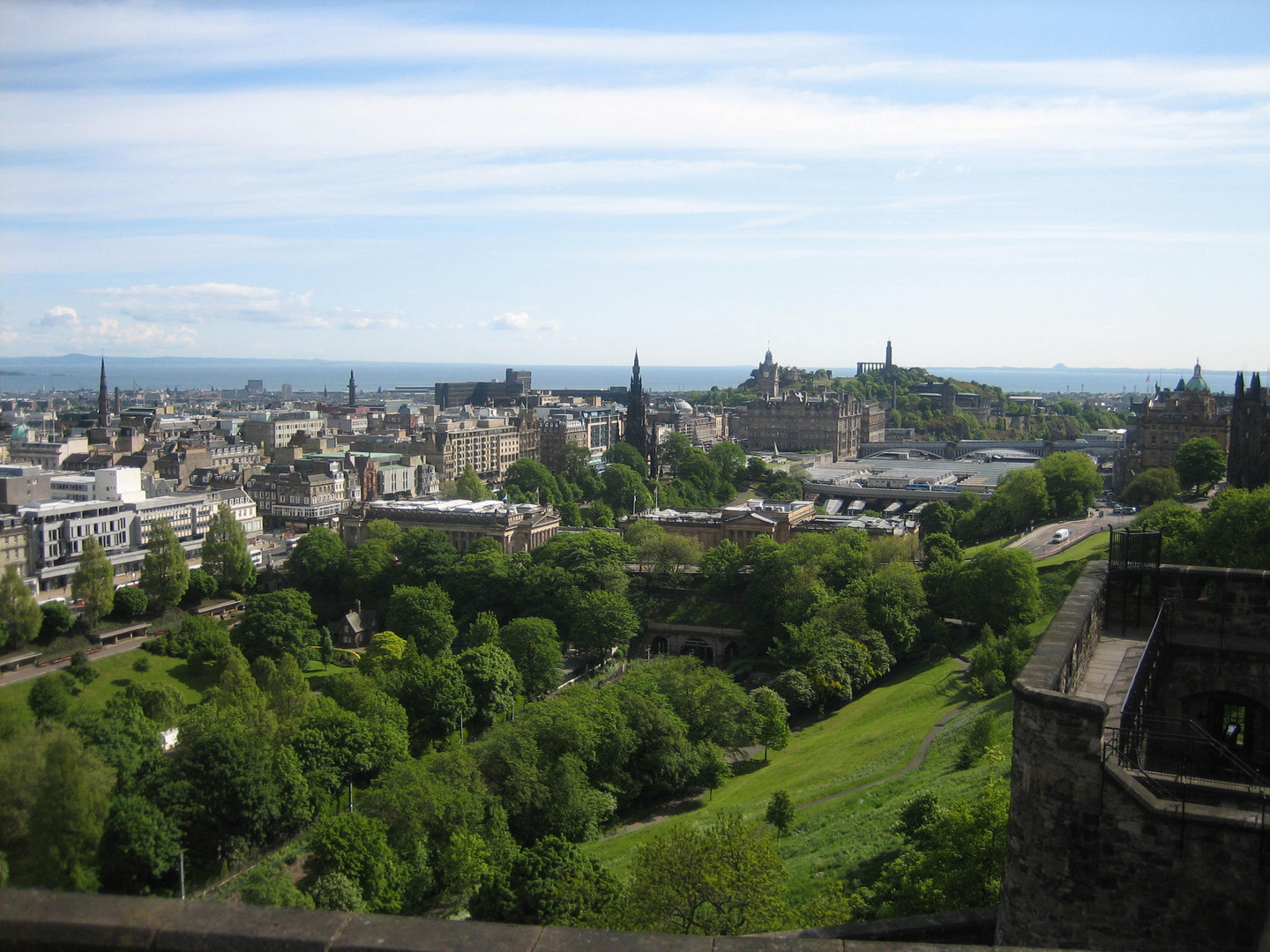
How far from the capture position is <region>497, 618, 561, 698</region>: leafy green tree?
48.5 metres

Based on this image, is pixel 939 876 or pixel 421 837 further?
pixel 421 837

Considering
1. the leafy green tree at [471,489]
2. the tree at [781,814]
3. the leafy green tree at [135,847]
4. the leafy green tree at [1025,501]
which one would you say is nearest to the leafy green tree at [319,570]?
the leafy green tree at [471,489]

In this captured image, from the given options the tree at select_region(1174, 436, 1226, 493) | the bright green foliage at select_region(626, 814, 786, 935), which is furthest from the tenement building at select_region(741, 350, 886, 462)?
the bright green foliage at select_region(626, 814, 786, 935)

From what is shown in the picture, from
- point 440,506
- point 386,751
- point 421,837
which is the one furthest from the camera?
point 440,506

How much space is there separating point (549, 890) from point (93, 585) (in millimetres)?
39719

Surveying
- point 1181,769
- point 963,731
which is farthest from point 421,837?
point 1181,769

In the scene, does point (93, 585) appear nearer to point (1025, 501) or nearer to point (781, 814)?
point (781, 814)

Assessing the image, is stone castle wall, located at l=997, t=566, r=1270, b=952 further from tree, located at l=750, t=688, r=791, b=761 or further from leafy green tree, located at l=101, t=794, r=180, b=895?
tree, located at l=750, t=688, r=791, b=761

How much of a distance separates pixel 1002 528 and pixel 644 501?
35735 millimetres

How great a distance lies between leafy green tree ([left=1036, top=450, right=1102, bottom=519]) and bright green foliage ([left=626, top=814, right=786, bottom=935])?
6102 cm

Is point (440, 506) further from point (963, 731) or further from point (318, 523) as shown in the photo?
point (963, 731)

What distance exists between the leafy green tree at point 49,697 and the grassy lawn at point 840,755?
22.5m

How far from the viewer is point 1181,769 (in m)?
10.4

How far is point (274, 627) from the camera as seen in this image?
52.6 m
